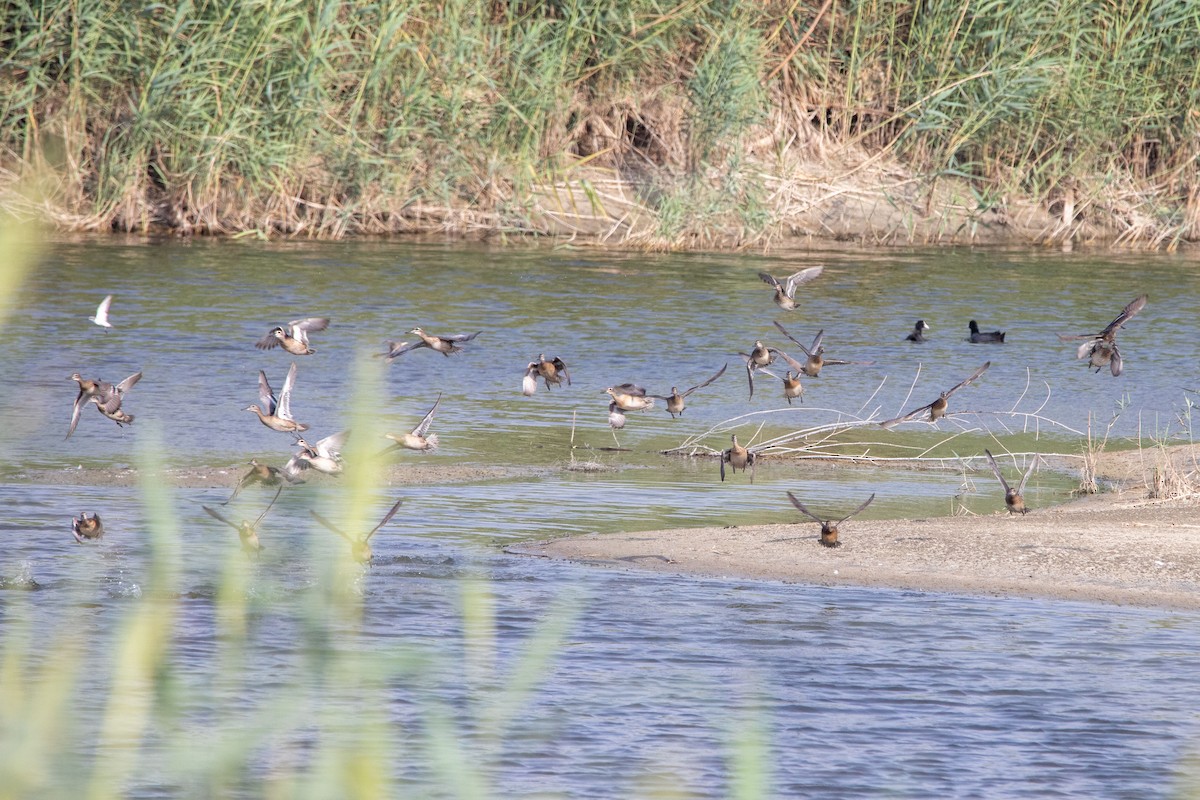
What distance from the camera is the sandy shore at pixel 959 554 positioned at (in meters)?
7.54

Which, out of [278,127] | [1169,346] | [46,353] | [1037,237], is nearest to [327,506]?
[46,353]

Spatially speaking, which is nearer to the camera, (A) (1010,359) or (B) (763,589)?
(B) (763,589)

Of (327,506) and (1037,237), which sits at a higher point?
(1037,237)

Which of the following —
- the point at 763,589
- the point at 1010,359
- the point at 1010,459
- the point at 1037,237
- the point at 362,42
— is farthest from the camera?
the point at 1037,237

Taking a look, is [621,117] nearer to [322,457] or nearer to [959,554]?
[959,554]

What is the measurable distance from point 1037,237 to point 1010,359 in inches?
318

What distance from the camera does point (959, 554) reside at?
789cm

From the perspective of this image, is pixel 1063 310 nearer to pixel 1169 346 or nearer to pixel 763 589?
pixel 1169 346

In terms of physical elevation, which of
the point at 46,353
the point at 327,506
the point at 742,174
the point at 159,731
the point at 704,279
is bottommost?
the point at 159,731

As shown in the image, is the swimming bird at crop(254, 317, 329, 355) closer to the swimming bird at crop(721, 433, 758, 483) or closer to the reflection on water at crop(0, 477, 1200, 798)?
the reflection on water at crop(0, 477, 1200, 798)

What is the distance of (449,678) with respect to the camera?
20.3 feet

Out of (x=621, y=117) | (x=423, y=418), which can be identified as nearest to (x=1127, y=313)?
(x=423, y=418)

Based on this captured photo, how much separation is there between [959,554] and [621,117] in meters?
14.4

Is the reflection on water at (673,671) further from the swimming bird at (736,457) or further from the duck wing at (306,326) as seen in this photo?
the swimming bird at (736,457)
